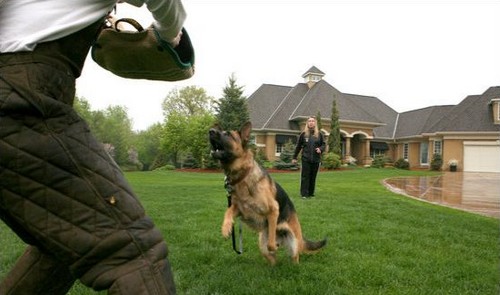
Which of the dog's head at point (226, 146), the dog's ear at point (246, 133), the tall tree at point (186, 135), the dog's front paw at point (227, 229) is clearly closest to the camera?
the dog's front paw at point (227, 229)

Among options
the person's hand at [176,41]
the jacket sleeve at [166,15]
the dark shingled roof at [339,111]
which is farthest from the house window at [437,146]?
the jacket sleeve at [166,15]

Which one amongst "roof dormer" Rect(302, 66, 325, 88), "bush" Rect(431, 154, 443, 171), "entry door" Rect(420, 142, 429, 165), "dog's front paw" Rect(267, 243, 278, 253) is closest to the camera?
"dog's front paw" Rect(267, 243, 278, 253)

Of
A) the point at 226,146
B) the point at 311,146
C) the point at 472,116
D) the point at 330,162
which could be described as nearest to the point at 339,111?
the point at 330,162

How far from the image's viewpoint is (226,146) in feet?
15.8

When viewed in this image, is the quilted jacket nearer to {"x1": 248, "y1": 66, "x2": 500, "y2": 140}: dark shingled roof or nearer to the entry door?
{"x1": 248, "y1": 66, "x2": 500, "y2": 140}: dark shingled roof

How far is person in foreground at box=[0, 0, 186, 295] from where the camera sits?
1.37 m

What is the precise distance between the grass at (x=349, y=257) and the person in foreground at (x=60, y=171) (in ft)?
7.66

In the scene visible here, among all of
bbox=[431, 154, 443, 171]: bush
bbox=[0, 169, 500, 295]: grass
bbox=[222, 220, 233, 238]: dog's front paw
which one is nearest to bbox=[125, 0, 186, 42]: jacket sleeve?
bbox=[0, 169, 500, 295]: grass

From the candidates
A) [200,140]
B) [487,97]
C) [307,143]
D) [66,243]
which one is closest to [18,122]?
[66,243]

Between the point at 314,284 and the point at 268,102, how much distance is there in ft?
114

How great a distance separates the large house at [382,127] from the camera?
3544cm

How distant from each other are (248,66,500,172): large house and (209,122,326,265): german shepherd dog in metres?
30.0

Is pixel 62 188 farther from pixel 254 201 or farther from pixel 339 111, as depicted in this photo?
pixel 339 111

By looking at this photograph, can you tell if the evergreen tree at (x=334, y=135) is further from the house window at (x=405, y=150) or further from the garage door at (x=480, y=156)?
the garage door at (x=480, y=156)
